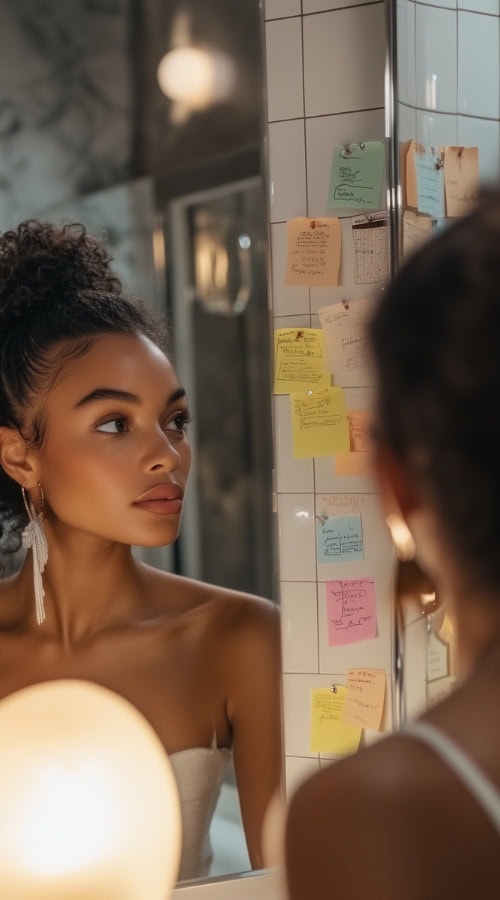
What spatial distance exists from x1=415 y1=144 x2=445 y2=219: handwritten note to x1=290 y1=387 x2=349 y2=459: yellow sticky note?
0.38m

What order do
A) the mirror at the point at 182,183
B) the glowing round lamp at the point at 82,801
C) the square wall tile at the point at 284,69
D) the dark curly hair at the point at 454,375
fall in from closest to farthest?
the dark curly hair at the point at 454,375 → the glowing round lamp at the point at 82,801 → the square wall tile at the point at 284,69 → the mirror at the point at 182,183

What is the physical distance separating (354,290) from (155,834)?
1.04 meters

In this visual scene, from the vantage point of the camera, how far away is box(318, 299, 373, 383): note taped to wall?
6.33 ft

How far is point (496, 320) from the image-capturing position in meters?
0.72

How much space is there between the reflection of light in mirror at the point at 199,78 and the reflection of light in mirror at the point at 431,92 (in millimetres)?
2204

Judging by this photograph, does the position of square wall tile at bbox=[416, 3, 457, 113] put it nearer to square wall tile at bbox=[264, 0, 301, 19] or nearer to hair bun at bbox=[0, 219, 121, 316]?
square wall tile at bbox=[264, 0, 301, 19]

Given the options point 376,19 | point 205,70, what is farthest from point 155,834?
point 205,70

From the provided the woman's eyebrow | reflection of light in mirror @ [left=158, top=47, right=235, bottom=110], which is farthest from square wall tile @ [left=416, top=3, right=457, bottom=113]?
reflection of light in mirror @ [left=158, top=47, right=235, bottom=110]

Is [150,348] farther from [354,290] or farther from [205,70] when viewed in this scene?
[205,70]

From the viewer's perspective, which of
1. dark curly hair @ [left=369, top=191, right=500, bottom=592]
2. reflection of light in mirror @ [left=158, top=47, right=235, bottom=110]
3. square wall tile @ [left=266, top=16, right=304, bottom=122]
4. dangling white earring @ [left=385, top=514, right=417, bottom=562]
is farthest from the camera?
reflection of light in mirror @ [left=158, top=47, right=235, bottom=110]

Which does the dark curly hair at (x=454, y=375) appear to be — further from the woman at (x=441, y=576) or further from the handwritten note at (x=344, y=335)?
the handwritten note at (x=344, y=335)

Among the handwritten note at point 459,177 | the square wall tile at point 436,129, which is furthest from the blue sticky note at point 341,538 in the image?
the square wall tile at point 436,129

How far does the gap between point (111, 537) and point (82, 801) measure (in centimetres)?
46

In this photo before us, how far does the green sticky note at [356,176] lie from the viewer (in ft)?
6.18
